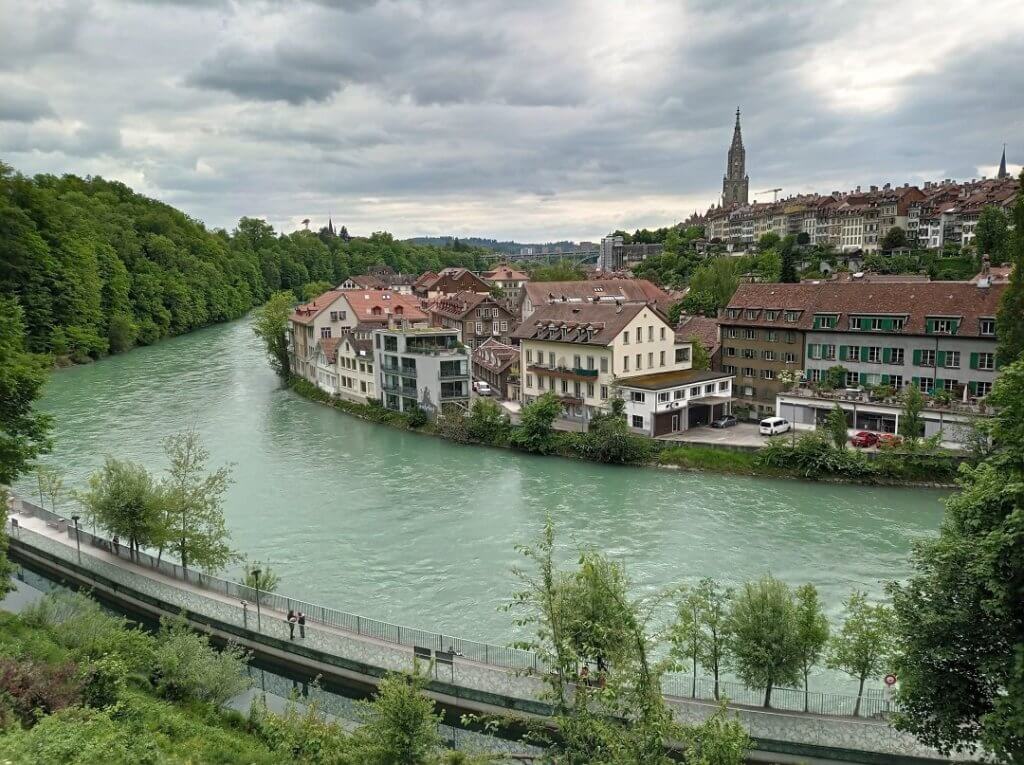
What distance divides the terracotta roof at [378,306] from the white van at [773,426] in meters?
26.4

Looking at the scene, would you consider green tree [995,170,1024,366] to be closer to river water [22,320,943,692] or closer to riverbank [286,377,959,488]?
riverbank [286,377,959,488]

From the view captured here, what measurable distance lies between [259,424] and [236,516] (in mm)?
16556

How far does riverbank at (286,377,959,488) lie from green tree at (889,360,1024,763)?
19.8 metres

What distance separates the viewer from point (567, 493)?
31.6m

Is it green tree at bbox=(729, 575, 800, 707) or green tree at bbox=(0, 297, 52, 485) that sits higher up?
green tree at bbox=(0, 297, 52, 485)

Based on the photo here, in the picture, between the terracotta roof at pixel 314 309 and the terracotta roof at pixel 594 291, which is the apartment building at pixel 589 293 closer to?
the terracotta roof at pixel 594 291

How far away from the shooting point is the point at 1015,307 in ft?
103

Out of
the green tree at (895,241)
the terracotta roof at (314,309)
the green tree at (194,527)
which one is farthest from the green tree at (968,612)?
the green tree at (895,241)

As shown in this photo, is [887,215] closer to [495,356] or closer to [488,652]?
[495,356]

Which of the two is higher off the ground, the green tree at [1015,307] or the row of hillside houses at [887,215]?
the row of hillside houses at [887,215]

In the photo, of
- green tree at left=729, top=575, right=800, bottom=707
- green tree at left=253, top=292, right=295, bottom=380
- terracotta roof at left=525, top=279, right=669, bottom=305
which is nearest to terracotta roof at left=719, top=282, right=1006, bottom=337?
terracotta roof at left=525, top=279, right=669, bottom=305

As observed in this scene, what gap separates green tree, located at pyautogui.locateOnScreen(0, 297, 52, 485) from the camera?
19969 mm

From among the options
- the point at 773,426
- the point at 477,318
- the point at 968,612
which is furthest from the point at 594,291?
the point at 968,612

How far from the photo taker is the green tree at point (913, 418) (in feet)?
107
